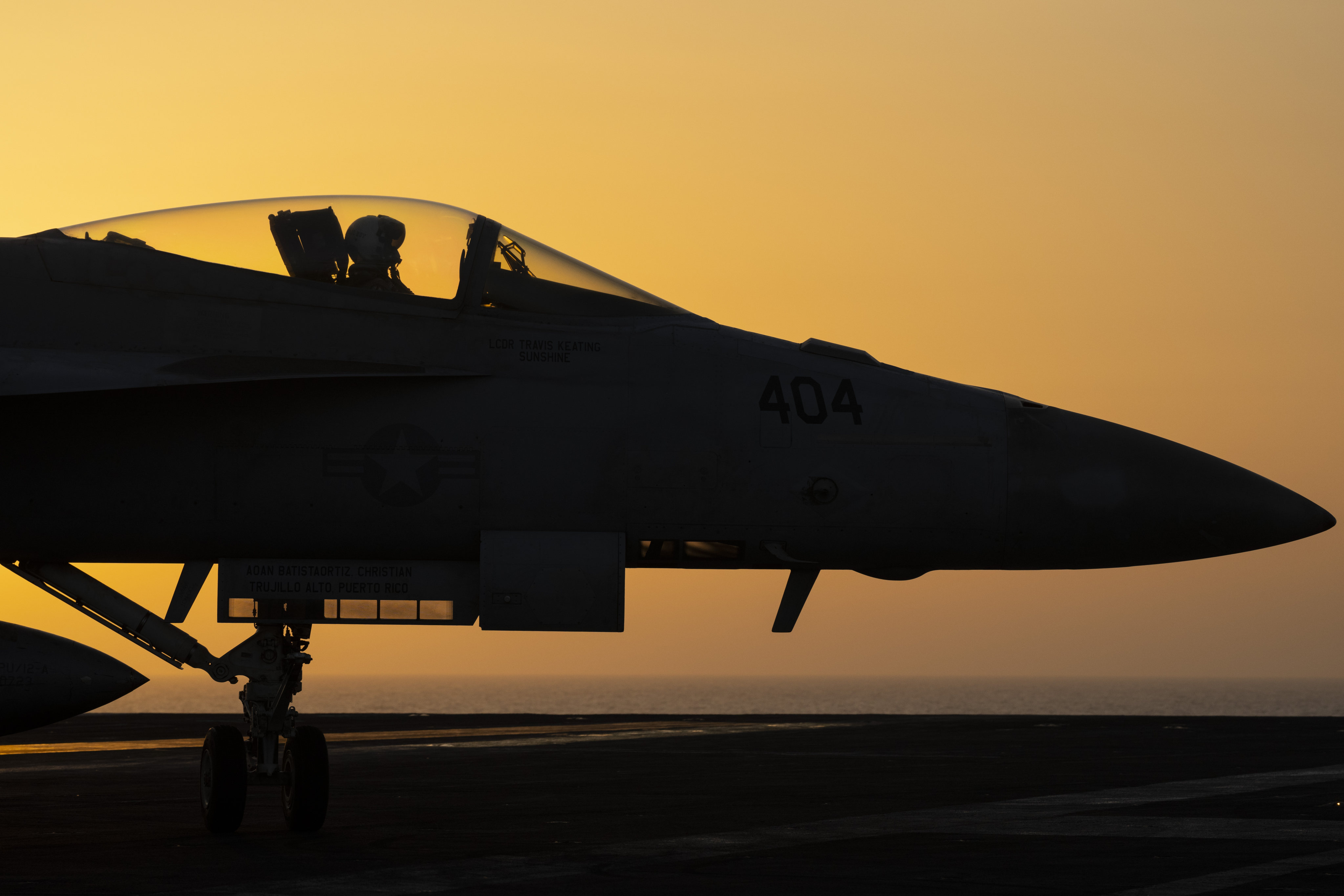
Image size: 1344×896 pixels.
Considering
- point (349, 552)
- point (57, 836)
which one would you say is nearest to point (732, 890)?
point (349, 552)

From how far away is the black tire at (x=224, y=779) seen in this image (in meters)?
10.8

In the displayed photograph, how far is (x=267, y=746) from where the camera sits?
1095 centimetres

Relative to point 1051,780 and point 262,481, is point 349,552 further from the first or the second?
point 1051,780

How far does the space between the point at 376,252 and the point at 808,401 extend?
308 centimetres

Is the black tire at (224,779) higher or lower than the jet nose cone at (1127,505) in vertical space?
lower

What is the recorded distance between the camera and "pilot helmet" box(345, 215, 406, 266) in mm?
10453

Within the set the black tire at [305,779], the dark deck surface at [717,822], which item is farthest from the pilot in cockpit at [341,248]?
the dark deck surface at [717,822]

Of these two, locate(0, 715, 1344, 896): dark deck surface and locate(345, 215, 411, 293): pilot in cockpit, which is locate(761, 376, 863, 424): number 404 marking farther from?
locate(0, 715, 1344, 896): dark deck surface

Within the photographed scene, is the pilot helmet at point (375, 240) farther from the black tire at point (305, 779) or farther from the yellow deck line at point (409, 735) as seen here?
the yellow deck line at point (409, 735)

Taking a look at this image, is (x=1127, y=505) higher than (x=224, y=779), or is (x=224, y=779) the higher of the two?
(x=1127, y=505)

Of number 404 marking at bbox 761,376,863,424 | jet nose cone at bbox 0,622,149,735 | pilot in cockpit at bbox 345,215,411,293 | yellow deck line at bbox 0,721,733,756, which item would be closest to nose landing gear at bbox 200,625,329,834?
jet nose cone at bbox 0,622,149,735

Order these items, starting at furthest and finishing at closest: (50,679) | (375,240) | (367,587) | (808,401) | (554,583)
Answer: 1. (50,679)
2. (375,240)
3. (367,587)
4. (808,401)
5. (554,583)

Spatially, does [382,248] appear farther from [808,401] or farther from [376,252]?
[808,401]

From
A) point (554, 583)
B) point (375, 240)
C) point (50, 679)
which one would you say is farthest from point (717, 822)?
point (375, 240)
